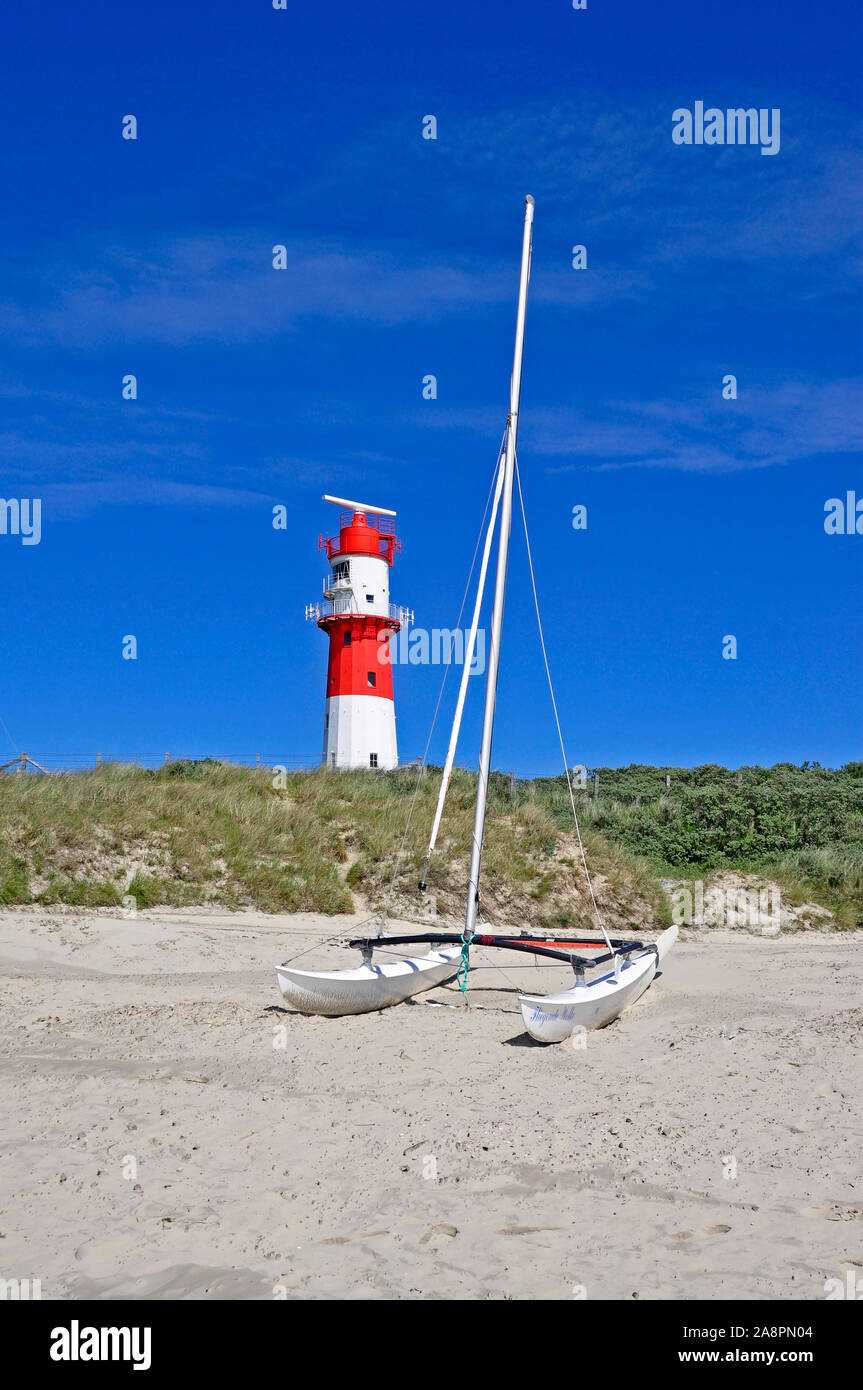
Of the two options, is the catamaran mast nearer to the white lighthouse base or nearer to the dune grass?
the dune grass

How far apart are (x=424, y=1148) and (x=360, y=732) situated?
28930 millimetres

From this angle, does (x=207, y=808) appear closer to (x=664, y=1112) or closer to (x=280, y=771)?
(x=280, y=771)

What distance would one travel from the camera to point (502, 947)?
469 inches

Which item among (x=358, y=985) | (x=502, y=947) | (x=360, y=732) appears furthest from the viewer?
(x=360, y=732)

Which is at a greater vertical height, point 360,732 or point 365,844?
point 360,732

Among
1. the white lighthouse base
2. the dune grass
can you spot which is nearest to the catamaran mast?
the dune grass

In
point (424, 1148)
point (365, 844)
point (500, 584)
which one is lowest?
point (424, 1148)

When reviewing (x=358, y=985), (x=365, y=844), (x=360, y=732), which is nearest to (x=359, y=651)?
(x=360, y=732)

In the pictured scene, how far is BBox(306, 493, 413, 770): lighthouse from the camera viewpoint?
1388 inches

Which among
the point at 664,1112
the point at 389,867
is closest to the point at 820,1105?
the point at 664,1112

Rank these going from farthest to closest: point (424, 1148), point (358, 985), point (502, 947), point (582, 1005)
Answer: point (502, 947) < point (358, 985) < point (582, 1005) < point (424, 1148)

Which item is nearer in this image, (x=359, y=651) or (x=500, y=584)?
(x=500, y=584)

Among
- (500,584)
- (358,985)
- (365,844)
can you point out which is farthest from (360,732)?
(358,985)

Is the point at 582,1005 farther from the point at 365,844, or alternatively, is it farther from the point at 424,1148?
the point at 365,844
